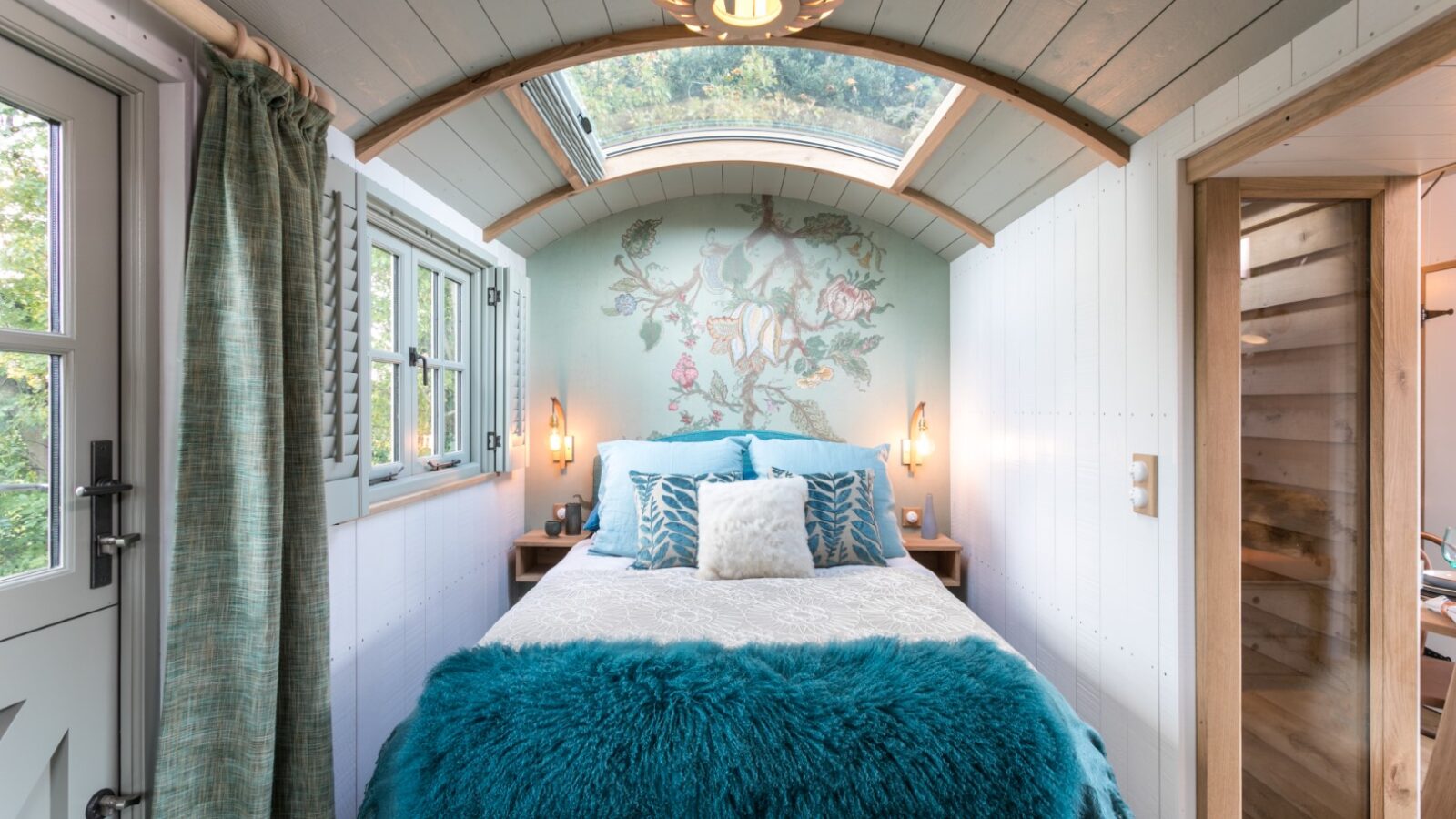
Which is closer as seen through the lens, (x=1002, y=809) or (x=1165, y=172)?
(x=1002, y=809)

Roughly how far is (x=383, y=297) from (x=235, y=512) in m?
1.08

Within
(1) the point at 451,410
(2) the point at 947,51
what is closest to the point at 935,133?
(2) the point at 947,51

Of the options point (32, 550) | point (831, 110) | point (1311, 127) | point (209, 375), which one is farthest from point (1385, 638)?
point (32, 550)

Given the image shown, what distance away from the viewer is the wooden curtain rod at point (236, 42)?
43.9 inches

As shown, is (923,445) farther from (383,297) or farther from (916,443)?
(383,297)

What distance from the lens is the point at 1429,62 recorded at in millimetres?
1049

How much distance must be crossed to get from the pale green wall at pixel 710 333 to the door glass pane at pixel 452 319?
0.51 meters

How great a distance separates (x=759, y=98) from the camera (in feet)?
7.54

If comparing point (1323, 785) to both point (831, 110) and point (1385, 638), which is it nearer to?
point (1385, 638)

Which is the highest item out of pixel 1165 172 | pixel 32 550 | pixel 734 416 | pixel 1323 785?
pixel 1165 172

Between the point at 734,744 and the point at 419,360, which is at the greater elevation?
the point at 419,360

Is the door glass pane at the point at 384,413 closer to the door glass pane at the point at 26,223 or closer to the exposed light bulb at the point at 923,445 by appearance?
the door glass pane at the point at 26,223

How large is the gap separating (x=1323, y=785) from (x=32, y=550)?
114 inches

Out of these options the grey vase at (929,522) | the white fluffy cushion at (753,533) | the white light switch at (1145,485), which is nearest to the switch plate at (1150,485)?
the white light switch at (1145,485)
